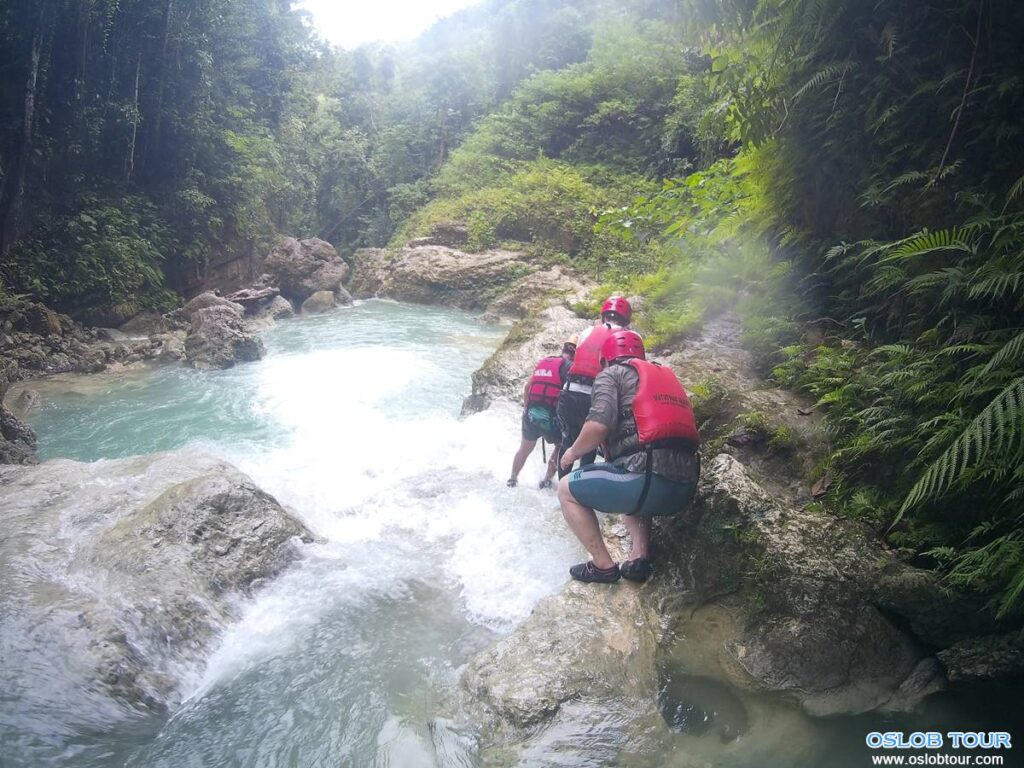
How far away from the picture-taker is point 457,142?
3512 centimetres

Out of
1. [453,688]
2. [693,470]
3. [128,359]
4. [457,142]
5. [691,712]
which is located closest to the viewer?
[691,712]

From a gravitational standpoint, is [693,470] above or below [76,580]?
above

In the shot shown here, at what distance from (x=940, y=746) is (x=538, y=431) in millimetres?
3873

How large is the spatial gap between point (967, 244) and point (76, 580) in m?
6.18

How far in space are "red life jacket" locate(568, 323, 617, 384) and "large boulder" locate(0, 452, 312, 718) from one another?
273cm

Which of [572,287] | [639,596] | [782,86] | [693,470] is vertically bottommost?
[572,287]

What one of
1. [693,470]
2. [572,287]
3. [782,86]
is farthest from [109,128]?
[693,470]

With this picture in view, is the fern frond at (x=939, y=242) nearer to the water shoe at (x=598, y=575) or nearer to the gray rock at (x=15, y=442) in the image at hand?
the water shoe at (x=598, y=575)

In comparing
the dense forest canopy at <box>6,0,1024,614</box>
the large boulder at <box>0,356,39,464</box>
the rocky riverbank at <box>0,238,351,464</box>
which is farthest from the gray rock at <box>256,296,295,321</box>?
the large boulder at <box>0,356,39,464</box>

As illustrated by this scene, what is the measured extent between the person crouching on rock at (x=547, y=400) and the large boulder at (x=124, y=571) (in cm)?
233

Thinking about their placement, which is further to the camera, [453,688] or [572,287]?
[572,287]

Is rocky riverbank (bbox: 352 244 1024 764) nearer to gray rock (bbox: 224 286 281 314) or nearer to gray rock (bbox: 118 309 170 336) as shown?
gray rock (bbox: 118 309 170 336)

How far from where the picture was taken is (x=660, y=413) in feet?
12.5

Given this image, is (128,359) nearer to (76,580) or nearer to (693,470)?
(76,580)
